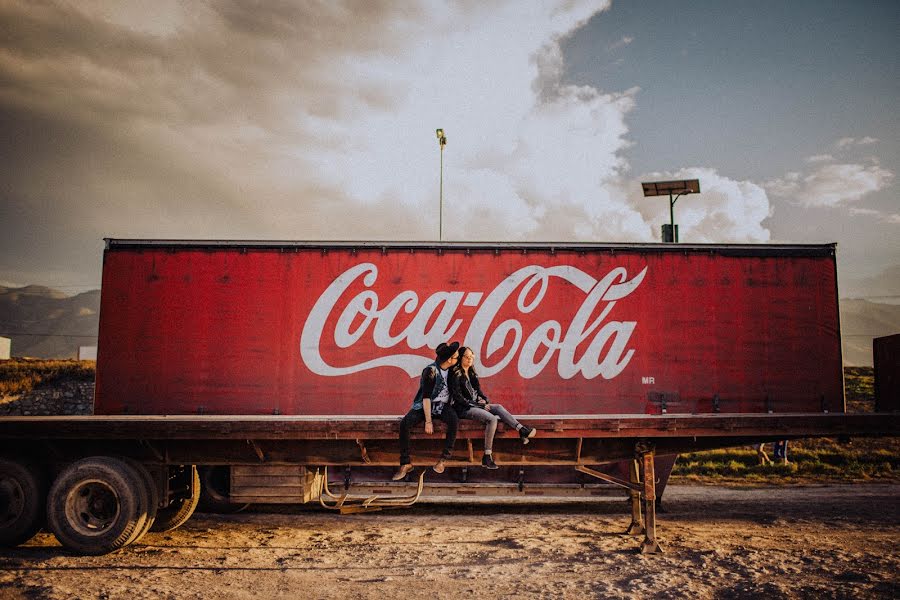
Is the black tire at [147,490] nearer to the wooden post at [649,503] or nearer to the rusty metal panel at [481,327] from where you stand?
the rusty metal panel at [481,327]

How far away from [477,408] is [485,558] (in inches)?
67.8

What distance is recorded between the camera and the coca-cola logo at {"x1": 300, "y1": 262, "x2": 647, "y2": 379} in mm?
9617

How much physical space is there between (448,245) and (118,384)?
5928 mm

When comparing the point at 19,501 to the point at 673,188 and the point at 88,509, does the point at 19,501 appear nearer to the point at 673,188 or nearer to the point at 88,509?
the point at 88,509

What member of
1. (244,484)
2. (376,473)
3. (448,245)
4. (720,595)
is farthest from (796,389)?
(244,484)

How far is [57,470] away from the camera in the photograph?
6.93 meters

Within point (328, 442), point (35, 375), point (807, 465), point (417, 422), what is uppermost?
point (417, 422)

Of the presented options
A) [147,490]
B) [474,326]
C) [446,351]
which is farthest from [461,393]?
[147,490]

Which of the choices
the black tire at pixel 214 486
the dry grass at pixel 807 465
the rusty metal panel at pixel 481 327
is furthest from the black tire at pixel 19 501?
the dry grass at pixel 807 465

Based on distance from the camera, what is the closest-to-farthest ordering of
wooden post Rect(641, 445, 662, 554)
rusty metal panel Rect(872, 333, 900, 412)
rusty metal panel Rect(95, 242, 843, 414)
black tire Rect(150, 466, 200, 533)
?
wooden post Rect(641, 445, 662, 554)
black tire Rect(150, 466, 200, 533)
rusty metal panel Rect(872, 333, 900, 412)
rusty metal panel Rect(95, 242, 843, 414)

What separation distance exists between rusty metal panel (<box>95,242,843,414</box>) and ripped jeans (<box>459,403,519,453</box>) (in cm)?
311

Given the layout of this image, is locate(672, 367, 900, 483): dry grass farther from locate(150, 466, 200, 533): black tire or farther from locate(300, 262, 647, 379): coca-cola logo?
locate(150, 466, 200, 533): black tire

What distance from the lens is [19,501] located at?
6.73 metres

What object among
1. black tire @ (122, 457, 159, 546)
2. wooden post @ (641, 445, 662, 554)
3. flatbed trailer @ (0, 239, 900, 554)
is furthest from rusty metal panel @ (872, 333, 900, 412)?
black tire @ (122, 457, 159, 546)
